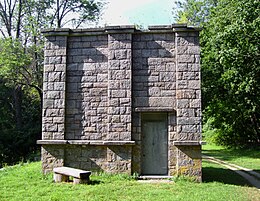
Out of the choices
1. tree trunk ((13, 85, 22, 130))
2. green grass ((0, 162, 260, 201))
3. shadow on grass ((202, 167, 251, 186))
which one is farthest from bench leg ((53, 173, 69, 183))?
tree trunk ((13, 85, 22, 130))

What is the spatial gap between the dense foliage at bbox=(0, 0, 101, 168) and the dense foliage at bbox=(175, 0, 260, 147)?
32.0ft

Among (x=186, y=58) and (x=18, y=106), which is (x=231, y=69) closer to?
(x=186, y=58)

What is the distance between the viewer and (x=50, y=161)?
9.46 metres

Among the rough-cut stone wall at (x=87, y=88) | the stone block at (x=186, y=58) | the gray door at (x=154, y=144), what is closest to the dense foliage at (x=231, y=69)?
the stone block at (x=186, y=58)

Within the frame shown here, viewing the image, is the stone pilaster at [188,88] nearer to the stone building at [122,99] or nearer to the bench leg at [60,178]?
the stone building at [122,99]

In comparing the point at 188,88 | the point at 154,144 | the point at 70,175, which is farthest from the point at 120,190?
the point at 188,88

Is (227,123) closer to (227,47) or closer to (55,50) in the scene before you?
(227,47)

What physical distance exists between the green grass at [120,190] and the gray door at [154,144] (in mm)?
761

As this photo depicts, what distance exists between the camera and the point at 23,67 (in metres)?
19.8

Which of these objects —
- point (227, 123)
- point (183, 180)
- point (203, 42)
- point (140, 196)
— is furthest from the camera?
point (227, 123)

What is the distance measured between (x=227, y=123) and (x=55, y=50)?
1634 cm

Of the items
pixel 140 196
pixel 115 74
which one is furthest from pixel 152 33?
pixel 140 196

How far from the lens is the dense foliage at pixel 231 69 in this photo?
1387cm

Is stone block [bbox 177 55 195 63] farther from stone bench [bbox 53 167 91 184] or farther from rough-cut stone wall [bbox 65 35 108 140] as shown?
stone bench [bbox 53 167 91 184]
